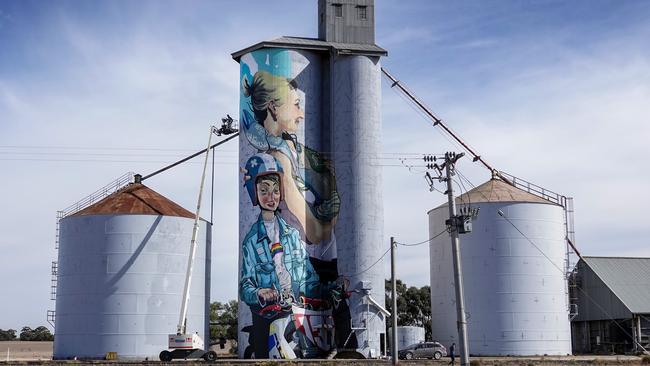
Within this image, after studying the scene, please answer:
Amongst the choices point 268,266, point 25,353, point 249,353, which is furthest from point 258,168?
point 25,353

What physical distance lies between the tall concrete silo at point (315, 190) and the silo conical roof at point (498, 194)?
10.4m

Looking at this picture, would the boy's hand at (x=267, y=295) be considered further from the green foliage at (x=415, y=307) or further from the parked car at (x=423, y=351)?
the green foliage at (x=415, y=307)

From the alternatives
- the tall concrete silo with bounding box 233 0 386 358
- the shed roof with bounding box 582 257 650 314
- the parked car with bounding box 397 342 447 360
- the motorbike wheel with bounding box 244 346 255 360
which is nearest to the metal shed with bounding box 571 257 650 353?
the shed roof with bounding box 582 257 650 314

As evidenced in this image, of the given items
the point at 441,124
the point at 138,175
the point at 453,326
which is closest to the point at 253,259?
the point at 138,175

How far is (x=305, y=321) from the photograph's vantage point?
62844 mm

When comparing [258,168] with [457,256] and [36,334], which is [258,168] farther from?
[36,334]

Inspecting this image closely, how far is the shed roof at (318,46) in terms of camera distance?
66188 millimetres

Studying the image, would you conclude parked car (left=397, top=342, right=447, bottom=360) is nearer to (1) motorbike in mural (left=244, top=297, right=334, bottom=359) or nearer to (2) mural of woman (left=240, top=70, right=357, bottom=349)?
(1) motorbike in mural (left=244, top=297, right=334, bottom=359)

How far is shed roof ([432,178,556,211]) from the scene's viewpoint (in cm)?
6929

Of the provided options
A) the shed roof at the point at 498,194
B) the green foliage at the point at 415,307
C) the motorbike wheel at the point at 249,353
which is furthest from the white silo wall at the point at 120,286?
the green foliage at the point at 415,307

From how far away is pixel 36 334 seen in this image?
154m

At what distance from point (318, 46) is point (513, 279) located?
2542cm

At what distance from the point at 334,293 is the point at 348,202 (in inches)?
288

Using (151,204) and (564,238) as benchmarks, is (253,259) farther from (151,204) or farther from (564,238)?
(564,238)
